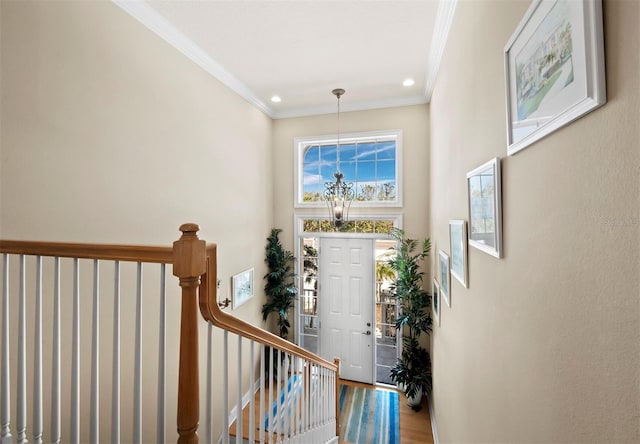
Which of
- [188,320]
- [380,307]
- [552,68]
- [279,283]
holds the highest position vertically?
[552,68]

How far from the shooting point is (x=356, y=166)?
13.4 ft

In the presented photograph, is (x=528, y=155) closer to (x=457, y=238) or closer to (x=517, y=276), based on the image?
(x=517, y=276)

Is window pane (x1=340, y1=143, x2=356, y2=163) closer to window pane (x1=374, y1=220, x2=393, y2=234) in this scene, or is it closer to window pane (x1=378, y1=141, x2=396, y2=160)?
window pane (x1=378, y1=141, x2=396, y2=160)

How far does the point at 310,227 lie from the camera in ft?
13.9

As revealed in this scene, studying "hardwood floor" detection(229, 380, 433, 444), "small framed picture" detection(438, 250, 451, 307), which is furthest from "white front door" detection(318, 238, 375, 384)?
"small framed picture" detection(438, 250, 451, 307)

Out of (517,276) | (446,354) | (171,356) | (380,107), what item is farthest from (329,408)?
(380,107)

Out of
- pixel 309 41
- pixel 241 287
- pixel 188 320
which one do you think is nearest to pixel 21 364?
pixel 188 320

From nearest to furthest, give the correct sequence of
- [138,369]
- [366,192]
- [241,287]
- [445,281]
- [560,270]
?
[560,270] → [138,369] → [445,281] → [241,287] → [366,192]

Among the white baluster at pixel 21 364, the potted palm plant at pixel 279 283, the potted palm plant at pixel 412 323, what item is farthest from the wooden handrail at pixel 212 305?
the potted palm plant at pixel 279 283

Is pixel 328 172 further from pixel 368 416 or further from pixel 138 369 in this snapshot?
pixel 138 369

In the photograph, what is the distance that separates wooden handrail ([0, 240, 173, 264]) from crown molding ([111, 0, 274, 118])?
185 centimetres

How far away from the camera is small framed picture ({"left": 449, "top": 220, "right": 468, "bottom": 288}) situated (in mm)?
1681

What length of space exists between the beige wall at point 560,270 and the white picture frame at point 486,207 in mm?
38

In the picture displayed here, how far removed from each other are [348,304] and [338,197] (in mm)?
1551
